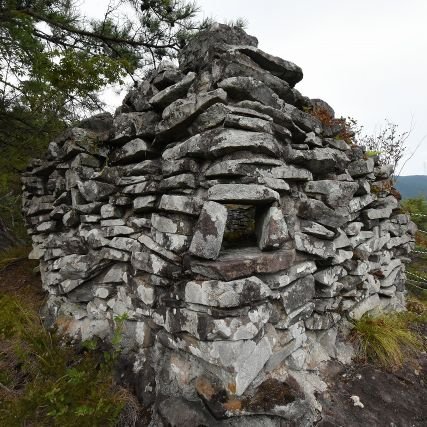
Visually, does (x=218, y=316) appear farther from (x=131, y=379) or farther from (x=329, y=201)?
(x=329, y=201)

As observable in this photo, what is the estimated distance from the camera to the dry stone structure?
2598mm

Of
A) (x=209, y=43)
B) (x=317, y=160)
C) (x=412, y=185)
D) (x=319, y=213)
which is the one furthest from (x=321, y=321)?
(x=412, y=185)

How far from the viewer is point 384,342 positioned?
12.2ft

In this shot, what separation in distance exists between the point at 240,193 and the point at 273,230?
0.55 metres

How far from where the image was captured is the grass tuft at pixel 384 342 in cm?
364

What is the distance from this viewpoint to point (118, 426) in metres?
2.73

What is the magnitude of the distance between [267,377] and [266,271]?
3.68 ft

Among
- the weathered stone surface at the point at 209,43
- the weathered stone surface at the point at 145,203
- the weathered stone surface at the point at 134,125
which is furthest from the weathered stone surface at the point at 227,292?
the weathered stone surface at the point at 209,43

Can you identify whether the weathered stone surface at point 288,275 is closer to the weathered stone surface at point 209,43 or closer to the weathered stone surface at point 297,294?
the weathered stone surface at point 297,294

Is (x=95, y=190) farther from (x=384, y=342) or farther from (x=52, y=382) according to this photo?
(x=384, y=342)

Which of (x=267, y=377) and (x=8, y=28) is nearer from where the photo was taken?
(x=267, y=377)

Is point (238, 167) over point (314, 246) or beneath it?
over

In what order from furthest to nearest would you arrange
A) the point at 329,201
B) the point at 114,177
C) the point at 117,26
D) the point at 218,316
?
the point at 117,26, the point at 114,177, the point at 329,201, the point at 218,316

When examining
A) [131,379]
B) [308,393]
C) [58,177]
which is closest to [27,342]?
[131,379]
